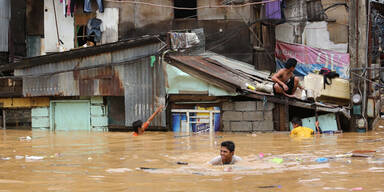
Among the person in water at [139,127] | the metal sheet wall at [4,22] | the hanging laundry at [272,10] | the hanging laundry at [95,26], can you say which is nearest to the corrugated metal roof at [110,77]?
the person in water at [139,127]

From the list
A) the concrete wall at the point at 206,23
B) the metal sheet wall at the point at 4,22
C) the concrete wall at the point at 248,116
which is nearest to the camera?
the concrete wall at the point at 248,116

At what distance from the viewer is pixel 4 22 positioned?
73.4ft

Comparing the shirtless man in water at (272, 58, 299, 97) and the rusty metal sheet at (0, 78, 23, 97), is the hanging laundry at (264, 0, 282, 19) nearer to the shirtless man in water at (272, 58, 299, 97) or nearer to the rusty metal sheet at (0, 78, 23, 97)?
the shirtless man in water at (272, 58, 299, 97)

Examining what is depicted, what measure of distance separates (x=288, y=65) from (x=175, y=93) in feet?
14.6

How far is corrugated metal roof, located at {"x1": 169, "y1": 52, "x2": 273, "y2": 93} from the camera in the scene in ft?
52.2

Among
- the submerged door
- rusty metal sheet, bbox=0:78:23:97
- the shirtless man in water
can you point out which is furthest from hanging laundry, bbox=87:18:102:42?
the shirtless man in water

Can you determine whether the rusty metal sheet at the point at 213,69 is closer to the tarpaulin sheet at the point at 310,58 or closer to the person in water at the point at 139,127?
the person in water at the point at 139,127

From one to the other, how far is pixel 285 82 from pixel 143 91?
4.80 metres

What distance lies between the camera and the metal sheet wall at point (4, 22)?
22.3 metres

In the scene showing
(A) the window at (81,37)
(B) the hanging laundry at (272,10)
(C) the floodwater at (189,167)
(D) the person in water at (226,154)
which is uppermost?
(B) the hanging laundry at (272,10)

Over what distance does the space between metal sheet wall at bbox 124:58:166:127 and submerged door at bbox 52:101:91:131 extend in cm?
219

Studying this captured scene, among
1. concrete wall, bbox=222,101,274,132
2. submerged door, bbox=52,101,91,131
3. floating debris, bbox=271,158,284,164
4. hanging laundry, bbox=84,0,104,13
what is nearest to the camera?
floating debris, bbox=271,158,284,164

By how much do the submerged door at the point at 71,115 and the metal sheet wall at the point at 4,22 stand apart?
15.4ft

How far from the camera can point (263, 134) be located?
15.4 metres
